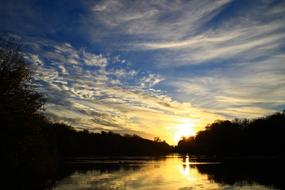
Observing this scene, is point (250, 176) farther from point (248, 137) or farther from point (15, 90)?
A: point (248, 137)

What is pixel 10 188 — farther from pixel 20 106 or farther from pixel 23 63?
pixel 23 63

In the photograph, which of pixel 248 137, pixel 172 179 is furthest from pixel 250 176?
pixel 248 137

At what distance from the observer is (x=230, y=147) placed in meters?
160

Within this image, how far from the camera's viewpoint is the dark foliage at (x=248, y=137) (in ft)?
422

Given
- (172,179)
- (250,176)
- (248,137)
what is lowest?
(172,179)

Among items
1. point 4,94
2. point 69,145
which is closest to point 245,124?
point 69,145

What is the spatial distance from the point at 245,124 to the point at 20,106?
149195 millimetres

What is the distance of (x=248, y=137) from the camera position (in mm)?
147250

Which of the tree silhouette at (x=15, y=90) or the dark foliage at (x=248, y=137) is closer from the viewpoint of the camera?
the tree silhouette at (x=15, y=90)

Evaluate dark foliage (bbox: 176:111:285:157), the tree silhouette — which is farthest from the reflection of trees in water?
dark foliage (bbox: 176:111:285:157)

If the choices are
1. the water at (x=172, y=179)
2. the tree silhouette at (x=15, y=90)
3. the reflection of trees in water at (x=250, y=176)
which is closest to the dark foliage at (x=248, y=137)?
the reflection of trees in water at (x=250, y=176)

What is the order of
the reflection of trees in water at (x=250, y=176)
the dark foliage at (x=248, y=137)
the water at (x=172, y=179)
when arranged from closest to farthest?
the water at (x=172, y=179) → the reflection of trees in water at (x=250, y=176) → the dark foliage at (x=248, y=137)

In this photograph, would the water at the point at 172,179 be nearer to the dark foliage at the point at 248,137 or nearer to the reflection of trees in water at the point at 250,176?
the reflection of trees in water at the point at 250,176

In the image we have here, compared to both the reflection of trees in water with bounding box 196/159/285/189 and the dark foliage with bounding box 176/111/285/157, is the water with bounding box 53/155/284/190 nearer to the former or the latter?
the reflection of trees in water with bounding box 196/159/285/189
